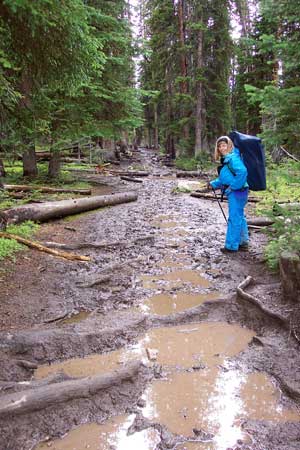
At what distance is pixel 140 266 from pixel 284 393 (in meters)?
4.03

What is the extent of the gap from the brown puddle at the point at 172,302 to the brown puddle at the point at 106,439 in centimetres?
225

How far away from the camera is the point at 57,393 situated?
3.36 metres

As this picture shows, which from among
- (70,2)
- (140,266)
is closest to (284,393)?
(140,266)

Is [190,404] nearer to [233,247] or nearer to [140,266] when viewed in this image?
[140,266]

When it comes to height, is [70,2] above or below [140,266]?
above

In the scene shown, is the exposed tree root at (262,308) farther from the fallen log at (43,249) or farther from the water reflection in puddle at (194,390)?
the fallen log at (43,249)

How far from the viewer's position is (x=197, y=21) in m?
26.4

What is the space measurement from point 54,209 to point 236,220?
18.2 feet

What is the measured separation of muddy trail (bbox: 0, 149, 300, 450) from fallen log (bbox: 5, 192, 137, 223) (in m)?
2.60

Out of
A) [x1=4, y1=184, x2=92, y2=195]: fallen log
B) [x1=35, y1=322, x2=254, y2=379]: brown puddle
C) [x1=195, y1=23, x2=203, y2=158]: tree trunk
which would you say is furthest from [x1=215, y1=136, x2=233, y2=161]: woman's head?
[x1=195, y1=23, x2=203, y2=158]: tree trunk

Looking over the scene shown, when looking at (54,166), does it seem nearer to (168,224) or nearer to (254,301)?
(168,224)

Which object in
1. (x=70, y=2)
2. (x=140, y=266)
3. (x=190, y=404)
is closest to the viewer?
(x=190, y=404)

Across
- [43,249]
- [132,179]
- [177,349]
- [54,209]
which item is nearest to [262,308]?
[177,349]

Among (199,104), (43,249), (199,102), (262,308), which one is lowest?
(262,308)
